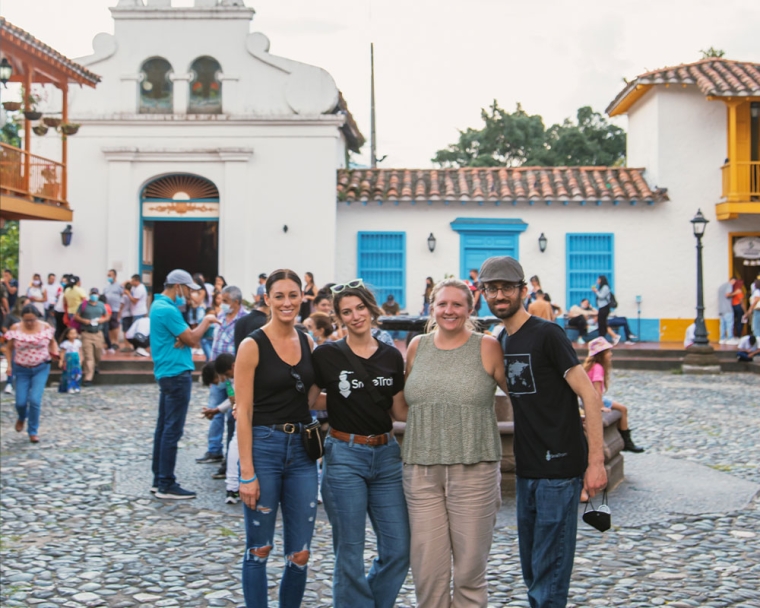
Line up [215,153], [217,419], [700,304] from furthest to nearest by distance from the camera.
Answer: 1. [215,153]
2. [700,304]
3. [217,419]

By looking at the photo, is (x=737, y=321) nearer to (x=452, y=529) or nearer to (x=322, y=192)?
(x=322, y=192)

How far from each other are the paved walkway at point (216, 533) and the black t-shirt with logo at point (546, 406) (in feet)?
4.41

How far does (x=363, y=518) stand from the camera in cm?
390

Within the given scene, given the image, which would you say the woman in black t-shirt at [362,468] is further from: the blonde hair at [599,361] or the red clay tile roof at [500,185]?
the red clay tile roof at [500,185]

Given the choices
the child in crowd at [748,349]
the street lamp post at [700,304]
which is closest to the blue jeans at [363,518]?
the street lamp post at [700,304]

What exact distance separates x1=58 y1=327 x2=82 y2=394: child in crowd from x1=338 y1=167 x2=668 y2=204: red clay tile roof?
779cm

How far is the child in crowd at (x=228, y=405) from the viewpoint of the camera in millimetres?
6785

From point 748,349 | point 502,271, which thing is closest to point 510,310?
point 502,271

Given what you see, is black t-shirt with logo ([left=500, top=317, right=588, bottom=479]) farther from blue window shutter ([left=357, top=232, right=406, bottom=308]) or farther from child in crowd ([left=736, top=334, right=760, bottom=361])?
blue window shutter ([left=357, top=232, right=406, bottom=308])

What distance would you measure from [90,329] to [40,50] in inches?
206

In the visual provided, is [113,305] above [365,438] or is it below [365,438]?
above

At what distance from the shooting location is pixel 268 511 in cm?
400

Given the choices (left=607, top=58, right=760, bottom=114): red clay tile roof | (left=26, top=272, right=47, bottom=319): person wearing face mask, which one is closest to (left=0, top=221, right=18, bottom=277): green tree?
(left=26, top=272, right=47, bottom=319): person wearing face mask

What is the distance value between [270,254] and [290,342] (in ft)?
51.7
